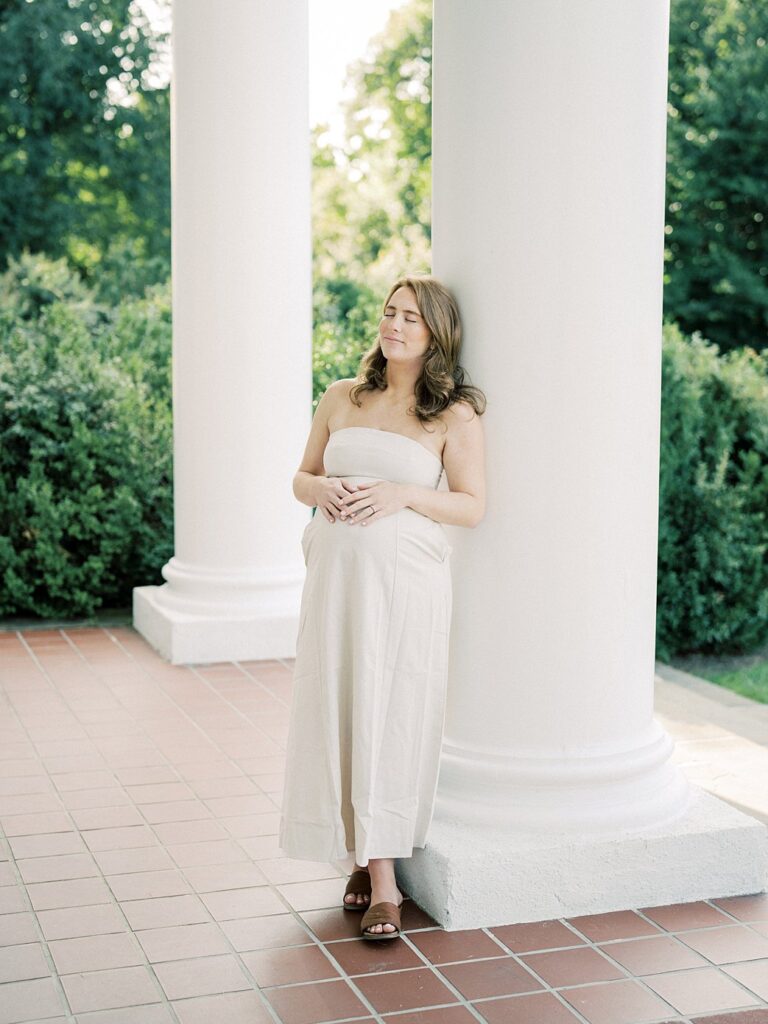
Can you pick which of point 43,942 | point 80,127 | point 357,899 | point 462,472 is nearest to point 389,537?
point 462,472

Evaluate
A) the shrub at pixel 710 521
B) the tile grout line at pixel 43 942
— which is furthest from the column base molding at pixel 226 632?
the tile grout line at pixel 43 942

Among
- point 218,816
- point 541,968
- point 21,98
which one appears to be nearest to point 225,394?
point 218,816

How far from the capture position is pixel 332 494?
4.92 meters

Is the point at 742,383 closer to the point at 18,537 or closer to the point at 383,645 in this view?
the point at 18,537

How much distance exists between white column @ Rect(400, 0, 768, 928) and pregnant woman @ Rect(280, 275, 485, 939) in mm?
141

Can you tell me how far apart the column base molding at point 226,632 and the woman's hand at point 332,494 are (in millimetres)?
4300

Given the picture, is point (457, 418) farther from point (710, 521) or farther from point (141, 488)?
point (141, 488)

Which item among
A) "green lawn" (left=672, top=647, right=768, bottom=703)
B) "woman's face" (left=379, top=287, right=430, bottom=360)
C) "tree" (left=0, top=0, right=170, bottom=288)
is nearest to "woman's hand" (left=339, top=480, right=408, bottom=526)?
"woman's face" (left=379, top=287, right=430, bottom=360)

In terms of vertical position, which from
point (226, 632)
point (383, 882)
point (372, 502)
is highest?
point (372, 502)

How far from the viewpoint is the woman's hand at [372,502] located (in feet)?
16.0

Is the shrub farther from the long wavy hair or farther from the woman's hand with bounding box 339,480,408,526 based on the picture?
the woman's hand with bounding box 339,480,408,526

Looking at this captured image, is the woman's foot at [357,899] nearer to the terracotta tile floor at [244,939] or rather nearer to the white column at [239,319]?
the terracotta tile floor at [244,939]

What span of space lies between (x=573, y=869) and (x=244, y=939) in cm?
118

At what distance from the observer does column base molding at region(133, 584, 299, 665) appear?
360 inches
